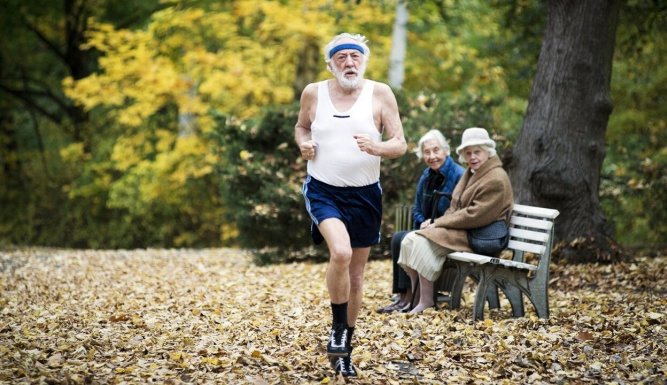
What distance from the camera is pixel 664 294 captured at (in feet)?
25.8

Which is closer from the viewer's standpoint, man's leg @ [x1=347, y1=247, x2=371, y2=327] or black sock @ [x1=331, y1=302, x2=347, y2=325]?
black sock @ [x1=331, y1=302, x2=347, y2=325]

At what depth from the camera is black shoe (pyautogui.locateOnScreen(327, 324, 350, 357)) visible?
493cm

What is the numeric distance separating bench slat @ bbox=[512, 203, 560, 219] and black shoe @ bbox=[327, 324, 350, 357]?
2.36m

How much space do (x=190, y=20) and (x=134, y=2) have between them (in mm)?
4652

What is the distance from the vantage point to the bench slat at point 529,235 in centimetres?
664

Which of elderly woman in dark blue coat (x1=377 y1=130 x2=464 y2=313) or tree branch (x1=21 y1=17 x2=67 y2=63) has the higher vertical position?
tree branch (x1=21 y1=17 x2=67 y2=63)

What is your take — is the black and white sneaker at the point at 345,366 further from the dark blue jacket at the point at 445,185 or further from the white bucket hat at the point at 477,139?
the dark blue jacket at the point at 445,185

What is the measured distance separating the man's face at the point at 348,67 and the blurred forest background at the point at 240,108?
16.4 feet

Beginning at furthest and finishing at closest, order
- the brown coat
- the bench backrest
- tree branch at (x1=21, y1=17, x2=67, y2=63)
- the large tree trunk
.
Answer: tree branch at (x1=21, y1=17, x2=67, y2=63), the large tree trunk, the brown coat, the bench backrest

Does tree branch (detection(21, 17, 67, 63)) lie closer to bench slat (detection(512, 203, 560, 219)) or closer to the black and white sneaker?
bench slat (detection(512, 203, 560, 219))

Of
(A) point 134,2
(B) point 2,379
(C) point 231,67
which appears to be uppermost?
(A) point 134,2

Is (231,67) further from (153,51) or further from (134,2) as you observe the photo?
(134,2)

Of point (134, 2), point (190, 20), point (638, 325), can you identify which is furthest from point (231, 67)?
point (638, 325)

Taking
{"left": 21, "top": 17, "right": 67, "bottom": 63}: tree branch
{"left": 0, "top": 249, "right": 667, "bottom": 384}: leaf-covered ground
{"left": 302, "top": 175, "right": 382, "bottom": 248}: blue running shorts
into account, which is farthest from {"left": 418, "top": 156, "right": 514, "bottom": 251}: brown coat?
{"left": 21, "top": 17, "right": 67, "bottom": 63}: tree branch
